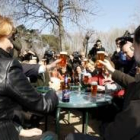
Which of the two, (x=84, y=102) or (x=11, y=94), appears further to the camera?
(x=84, y=102)

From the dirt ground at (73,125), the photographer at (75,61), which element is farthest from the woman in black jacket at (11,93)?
the photographer at (75,61)

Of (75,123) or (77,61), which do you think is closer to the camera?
(75,123)

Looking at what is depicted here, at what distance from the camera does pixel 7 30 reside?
8.13ft

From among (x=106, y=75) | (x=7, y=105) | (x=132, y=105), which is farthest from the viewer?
(x=106, y=75)

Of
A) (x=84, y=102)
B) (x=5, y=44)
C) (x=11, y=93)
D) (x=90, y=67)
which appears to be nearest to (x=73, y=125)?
(x=90, y=67)

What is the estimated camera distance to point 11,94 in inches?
89.4

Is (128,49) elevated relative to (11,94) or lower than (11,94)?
elevated

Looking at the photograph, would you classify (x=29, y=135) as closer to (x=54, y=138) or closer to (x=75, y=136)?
(x=54, y=138)

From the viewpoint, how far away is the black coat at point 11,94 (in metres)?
2.24

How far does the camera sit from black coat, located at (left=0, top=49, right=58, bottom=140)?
2240mm

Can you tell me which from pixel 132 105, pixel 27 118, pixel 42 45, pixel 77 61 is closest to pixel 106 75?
pixel 27 118

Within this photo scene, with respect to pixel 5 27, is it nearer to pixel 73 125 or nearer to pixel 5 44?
pixel 5 44

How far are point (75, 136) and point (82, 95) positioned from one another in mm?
Answer: 1837

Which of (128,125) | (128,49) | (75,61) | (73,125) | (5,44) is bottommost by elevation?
(73,125)
